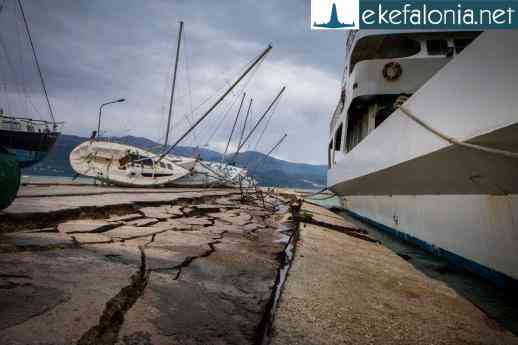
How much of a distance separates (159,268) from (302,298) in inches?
28.6

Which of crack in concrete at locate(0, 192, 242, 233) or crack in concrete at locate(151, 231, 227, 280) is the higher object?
crack in concrete at locate(0, 192, 242, 233)

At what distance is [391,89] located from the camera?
610 centimetres

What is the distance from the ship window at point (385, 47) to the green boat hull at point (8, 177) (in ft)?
26.3

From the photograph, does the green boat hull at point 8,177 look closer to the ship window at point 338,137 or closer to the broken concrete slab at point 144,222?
the broken concrete slab at point 144,222

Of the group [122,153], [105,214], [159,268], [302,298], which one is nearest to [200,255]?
[159,268]

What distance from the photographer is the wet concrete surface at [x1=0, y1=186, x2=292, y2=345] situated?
0.80 meters

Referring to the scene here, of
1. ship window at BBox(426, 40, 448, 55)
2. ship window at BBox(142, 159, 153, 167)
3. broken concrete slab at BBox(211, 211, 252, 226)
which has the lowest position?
broken concrete slab at BBox(211, 211, 252, 226)

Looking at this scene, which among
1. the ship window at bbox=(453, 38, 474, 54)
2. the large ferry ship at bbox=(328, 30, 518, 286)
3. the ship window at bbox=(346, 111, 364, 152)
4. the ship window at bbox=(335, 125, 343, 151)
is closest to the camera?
the large ferry ship at bbox=(328, 30, 518, 286)

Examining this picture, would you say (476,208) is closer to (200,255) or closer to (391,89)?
(200,255)

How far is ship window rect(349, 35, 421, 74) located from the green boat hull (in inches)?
316

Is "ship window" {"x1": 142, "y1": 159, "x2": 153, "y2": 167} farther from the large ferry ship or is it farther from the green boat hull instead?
the green boat hull

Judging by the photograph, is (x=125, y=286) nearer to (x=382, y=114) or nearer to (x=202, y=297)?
(x=202, y=297)

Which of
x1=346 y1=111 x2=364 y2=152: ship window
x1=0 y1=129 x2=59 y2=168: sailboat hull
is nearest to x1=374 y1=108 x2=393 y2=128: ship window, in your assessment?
x1=346 y1=111 x2=364 y2=152: ship window

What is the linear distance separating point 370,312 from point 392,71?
239 inches
